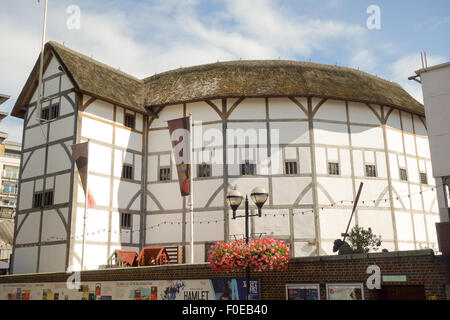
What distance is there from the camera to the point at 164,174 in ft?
94.8

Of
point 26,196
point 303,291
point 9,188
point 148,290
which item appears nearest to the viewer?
point 303,291

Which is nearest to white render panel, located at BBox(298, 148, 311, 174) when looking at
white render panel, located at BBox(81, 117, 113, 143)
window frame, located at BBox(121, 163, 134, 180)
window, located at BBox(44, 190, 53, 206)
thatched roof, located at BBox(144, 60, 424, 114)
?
thatched roof, located at BBox(144, 60, 424, 114)

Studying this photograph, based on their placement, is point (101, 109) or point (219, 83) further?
point (219, 83)

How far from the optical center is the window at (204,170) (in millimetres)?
27938

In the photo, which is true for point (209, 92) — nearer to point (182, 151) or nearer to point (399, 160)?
point (182, 151)

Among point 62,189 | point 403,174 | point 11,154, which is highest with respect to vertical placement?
point 11,154

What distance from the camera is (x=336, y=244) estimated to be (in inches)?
727

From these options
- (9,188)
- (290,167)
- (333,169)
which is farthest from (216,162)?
(9,188)

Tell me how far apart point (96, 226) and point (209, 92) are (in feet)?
34.7

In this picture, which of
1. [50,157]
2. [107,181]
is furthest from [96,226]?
[50,157]

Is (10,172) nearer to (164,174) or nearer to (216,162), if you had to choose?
(164,174)

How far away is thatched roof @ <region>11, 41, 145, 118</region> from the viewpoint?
27.0 meters

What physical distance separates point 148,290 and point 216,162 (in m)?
12.1

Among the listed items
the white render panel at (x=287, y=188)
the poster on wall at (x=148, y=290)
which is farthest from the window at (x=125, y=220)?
the white render panel at (x=287, y=188)
